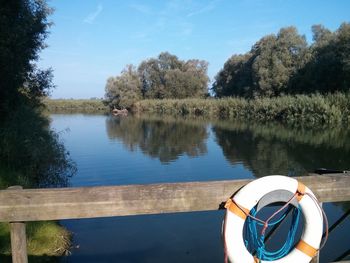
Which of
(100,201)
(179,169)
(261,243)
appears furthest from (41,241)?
(179,169)

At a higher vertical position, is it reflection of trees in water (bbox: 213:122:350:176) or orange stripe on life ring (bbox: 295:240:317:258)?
orange stripe on life ring (bbox: 295:240:317:258)

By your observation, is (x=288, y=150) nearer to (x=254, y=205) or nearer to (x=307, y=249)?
(x=307, y=249)

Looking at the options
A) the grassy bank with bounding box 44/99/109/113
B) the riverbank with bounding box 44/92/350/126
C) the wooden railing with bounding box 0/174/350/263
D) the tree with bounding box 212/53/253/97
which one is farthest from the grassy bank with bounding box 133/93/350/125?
the wooden railing with bounding box 0/174/350/263

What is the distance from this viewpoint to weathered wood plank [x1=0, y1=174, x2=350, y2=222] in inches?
91.1

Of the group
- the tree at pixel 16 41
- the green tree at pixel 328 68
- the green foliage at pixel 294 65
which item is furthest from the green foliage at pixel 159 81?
the tree at pixel 16 41

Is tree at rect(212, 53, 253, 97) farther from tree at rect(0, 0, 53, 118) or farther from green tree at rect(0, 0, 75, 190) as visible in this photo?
green tree at rect(0, 0, 75, 190)

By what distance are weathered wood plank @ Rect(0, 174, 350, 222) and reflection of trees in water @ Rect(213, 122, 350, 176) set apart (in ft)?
31.7

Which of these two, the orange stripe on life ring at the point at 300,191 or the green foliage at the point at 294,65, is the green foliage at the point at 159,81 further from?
the orange stripe on life ring at the point at 300,191

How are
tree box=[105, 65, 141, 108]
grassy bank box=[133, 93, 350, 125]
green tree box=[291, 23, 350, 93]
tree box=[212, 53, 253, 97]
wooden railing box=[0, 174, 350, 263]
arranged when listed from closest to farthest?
wooden railing box=[0, 174, 350, 263] → grassy bank box=[133, 93, 350, 125] → green tree box=[291, 23, 350, 93] → tree box=[212, 53, 253, 97] → tree box=[105, 65, 141, 108]

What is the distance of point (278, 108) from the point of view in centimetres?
3428

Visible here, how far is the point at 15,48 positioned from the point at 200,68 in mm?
54237

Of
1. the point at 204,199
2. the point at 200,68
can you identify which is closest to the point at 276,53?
the point at 200,68

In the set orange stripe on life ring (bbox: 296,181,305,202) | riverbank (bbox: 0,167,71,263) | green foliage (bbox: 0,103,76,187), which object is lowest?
riverbank (bbox: 0,167,71,263)

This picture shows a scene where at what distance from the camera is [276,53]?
4119cm
